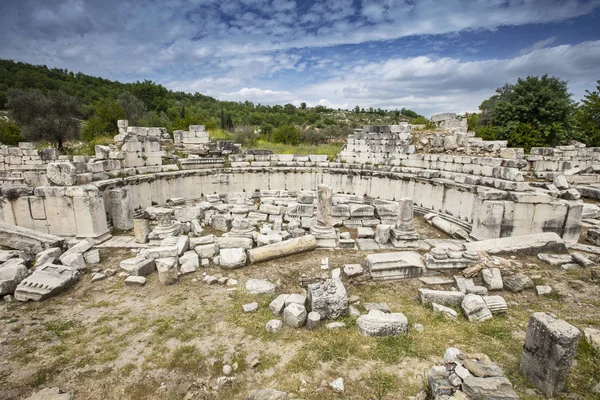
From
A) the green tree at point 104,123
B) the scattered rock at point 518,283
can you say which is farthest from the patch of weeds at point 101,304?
the green tree at point 104,123

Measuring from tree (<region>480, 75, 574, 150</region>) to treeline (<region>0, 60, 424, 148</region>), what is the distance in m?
5.27

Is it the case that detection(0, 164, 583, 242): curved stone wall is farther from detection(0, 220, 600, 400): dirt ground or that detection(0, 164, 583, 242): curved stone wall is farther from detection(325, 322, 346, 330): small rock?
detection(325, 322, 346, 330): small rock

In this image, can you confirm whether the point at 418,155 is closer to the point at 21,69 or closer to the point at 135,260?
the point at 135,260

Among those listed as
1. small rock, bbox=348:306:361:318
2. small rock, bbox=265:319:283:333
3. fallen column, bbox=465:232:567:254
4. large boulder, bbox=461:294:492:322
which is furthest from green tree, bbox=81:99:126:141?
large boulder, bbox=461:294:492:322

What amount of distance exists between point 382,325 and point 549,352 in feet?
6.53

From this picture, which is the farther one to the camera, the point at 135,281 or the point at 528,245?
the point at 528,245

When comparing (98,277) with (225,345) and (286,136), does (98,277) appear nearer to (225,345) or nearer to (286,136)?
(225,345)

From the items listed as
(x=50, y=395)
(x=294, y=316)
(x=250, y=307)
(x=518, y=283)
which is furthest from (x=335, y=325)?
(x=518, y=283)

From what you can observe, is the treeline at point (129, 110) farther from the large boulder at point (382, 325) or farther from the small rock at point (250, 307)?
the large boulder at point (382, 325)

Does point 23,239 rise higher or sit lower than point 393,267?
higher

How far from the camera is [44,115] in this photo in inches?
1126

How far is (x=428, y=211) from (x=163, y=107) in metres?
37.7

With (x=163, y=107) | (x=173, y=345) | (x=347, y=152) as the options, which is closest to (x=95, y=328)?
(x=173, y=345)

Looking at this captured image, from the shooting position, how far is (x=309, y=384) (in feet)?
11.9
